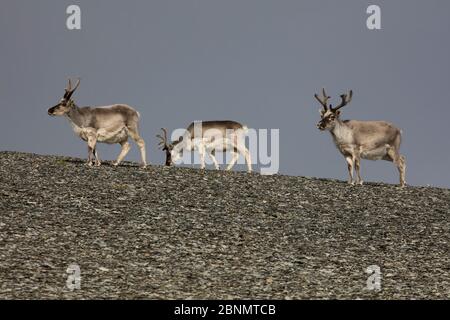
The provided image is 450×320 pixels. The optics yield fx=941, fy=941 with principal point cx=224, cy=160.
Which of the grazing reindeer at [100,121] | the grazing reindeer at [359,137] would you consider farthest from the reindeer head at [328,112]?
the grazing reindeer at [100,121]

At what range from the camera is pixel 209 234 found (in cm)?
2506

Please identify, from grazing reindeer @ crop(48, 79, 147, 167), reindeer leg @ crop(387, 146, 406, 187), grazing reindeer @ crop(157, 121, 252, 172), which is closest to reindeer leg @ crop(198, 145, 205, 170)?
grazing reindeer @ crop(157, 121, 252, 172)

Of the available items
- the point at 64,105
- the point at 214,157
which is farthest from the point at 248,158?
the point at 64,105

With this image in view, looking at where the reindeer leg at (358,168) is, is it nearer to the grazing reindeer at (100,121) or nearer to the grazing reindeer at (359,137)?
the grazing reindeer at (359,137)

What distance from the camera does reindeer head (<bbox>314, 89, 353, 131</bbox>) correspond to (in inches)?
1271

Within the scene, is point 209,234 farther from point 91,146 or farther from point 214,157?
point 214,157

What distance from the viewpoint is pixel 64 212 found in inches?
1043

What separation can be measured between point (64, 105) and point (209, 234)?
9746 mm

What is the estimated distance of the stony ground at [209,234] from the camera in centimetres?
2047

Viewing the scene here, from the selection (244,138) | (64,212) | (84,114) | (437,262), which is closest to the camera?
(437,262)

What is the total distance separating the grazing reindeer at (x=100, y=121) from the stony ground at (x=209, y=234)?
1144mm
